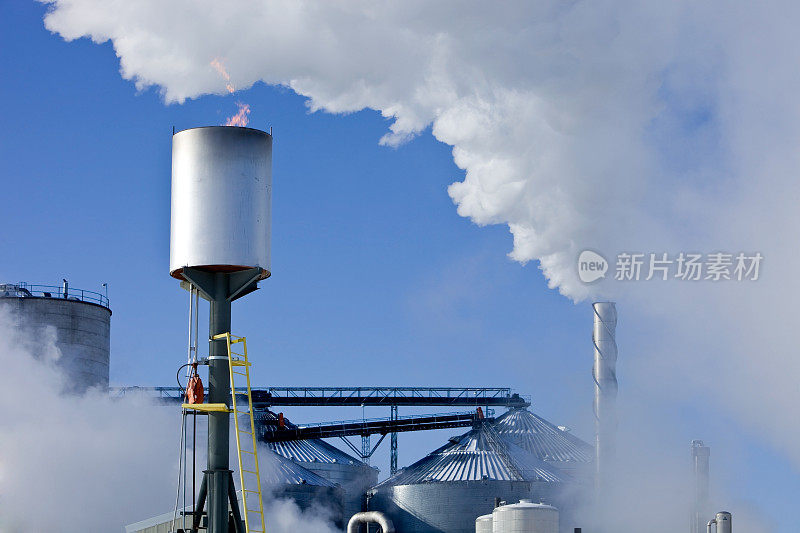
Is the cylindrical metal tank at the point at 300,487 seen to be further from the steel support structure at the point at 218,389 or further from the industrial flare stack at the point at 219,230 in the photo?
the industrial flare stack at the point at 219,230

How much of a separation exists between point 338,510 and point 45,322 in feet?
65.1

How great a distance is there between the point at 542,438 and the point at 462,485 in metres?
8.97

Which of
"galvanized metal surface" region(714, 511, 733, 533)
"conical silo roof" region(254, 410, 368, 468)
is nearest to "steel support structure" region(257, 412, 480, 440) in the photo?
"conical silo roof" region(254, 410, 368, 468)

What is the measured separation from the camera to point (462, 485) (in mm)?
58875

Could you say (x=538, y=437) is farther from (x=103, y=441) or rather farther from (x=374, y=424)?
(x=103, y=441)

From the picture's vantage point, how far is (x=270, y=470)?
5781 cm

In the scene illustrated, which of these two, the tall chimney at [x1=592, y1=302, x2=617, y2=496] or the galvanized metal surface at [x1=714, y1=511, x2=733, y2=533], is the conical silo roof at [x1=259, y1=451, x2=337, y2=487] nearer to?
the tall chimney at [x1=592, y1=302, x2=617, y2=496]

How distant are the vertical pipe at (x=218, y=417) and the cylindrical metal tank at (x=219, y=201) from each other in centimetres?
58

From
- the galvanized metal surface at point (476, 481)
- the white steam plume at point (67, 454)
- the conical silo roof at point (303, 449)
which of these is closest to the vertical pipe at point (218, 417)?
the white steam plume at point (67, 454)

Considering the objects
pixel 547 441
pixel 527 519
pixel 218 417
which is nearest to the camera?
pixel 218 417

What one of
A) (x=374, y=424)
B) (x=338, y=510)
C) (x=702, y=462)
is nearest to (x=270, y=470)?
(x=338, y=510)

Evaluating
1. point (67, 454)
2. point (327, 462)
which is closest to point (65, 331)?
point (67, 454)

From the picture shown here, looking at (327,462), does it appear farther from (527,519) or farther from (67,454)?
(527,519)

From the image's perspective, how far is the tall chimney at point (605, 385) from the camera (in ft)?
188
